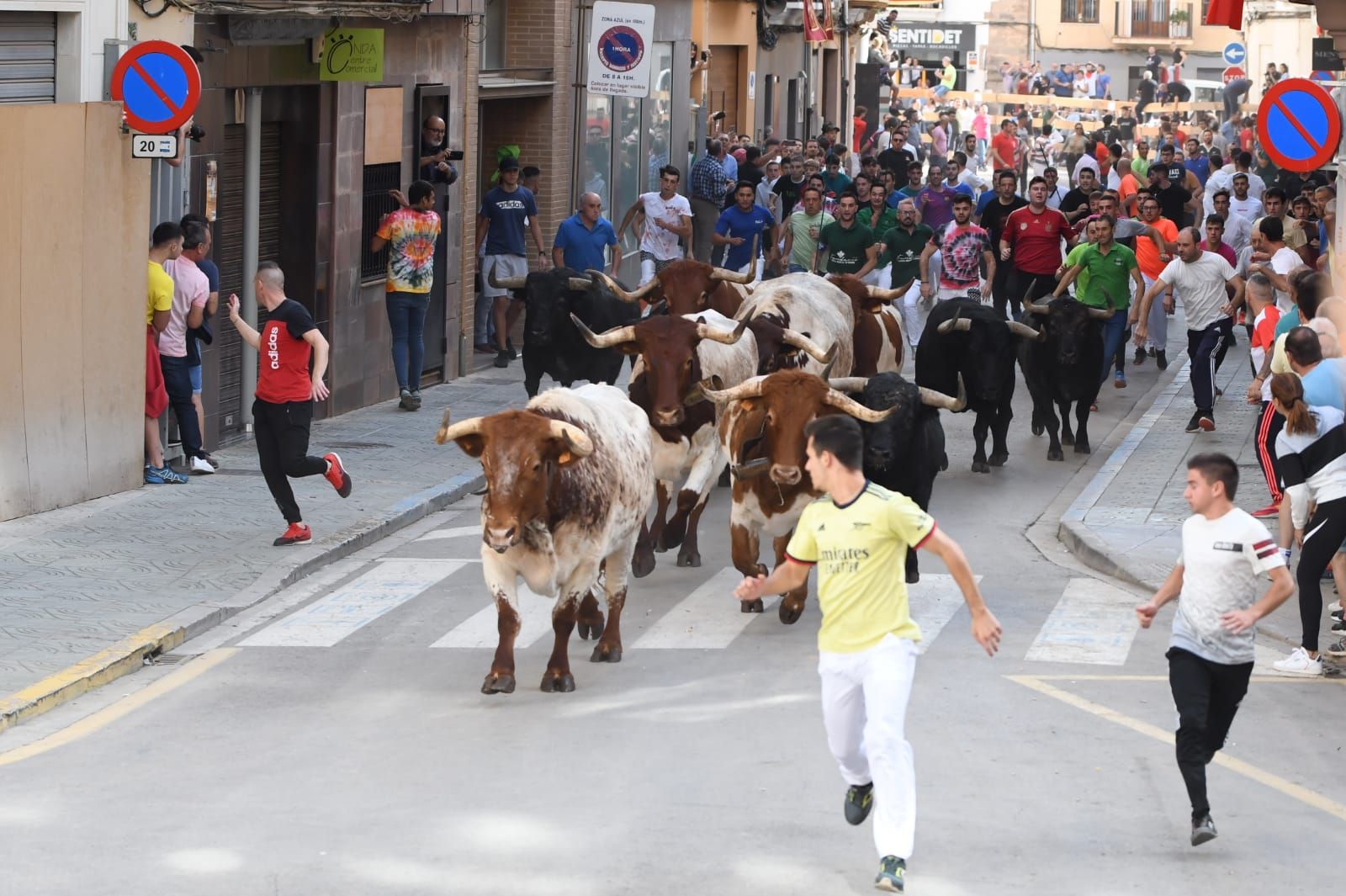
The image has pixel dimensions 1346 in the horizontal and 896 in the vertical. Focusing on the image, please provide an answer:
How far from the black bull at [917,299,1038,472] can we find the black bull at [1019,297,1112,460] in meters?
0.69

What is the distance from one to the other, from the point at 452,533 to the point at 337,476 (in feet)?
4.07

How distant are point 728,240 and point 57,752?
1409cm

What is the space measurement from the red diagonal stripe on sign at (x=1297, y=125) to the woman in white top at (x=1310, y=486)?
4831mm

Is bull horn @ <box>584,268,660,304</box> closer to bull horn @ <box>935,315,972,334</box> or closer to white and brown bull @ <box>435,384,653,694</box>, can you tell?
bull horn @ <box>935,315,972,334</box>

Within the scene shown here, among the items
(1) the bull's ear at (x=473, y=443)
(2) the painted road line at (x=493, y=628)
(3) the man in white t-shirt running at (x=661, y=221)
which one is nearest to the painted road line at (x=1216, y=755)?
(2) the painted road line at (x=493, y=628)

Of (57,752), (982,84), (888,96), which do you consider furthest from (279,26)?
(982,84)

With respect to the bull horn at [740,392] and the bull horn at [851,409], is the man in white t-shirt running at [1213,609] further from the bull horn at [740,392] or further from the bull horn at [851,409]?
the bull horn at [740,392]

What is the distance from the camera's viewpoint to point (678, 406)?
1380 centimetres

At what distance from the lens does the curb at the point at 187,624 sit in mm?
10547

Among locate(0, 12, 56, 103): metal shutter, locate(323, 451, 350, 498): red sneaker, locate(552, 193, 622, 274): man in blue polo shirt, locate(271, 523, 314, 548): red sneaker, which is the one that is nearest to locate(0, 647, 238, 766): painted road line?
locate(271, 523, 314, 548): red sneaker

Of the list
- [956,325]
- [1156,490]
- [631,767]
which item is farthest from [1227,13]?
[631,767]

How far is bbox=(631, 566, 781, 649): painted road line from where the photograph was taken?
12.1 meters

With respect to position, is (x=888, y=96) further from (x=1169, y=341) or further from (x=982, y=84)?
(x=1169, y=341)

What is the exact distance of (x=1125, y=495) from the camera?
16.7 metres
